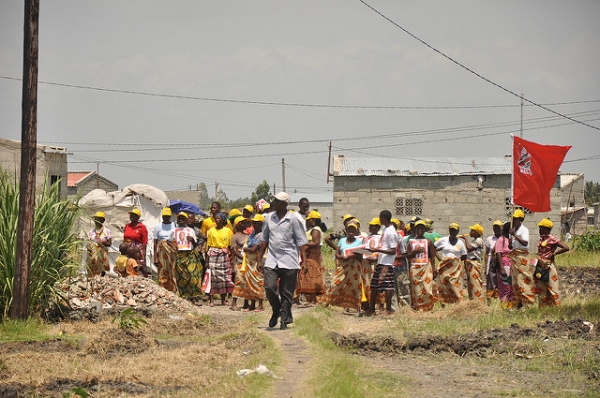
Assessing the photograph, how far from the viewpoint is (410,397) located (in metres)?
8.10

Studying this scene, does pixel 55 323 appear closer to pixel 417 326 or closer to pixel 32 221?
pixel 32 221

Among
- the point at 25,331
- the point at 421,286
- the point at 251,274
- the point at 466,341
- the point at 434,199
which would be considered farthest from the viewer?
the point at 434,199

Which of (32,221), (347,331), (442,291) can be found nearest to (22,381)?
(32,221)

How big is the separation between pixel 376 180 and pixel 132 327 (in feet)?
105

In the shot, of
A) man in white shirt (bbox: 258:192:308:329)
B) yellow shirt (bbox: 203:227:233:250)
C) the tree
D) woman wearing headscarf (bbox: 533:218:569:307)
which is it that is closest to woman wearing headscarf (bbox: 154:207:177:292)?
yellow shirt (bbox: 203:227:233:250)

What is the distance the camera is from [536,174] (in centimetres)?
1658

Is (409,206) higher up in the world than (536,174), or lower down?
lower down

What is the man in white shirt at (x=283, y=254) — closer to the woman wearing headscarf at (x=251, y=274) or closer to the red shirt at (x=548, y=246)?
the woman wearing headscarf at (x=251, y=274)

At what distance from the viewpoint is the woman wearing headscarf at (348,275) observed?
1598 centimetres

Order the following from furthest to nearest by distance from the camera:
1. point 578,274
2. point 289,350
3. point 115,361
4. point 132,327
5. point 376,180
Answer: point 376,180
point 578,274
point 132,327
point 289,350
point 115,361

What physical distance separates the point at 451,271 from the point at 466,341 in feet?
20.9

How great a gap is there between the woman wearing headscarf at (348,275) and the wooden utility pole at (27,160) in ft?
17.8

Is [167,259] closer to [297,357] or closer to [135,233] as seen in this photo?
[135,233]

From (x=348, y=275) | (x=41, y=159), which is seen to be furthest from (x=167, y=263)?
(x=41, y=159)
